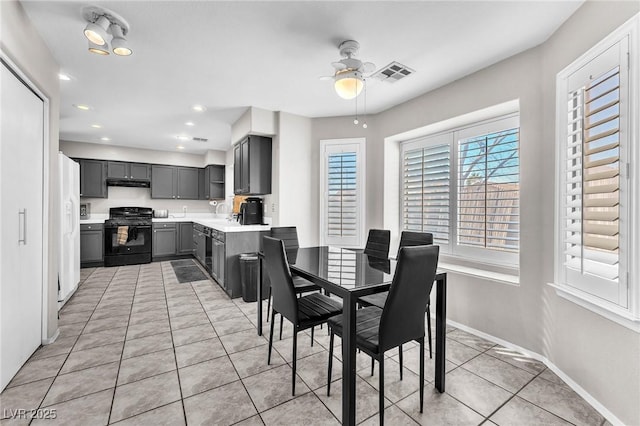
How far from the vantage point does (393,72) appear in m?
2.75

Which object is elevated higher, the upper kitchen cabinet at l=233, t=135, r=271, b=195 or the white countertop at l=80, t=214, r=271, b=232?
the upper kitchen cabinet at l=233, t=135, r=271, b=195

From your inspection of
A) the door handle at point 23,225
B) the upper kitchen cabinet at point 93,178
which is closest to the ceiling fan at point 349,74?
the door handle at point 23,225

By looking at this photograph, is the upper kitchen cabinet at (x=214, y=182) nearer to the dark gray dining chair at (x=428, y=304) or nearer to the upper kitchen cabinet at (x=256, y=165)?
the upper kitchen cabinet at (x=256, y=165)

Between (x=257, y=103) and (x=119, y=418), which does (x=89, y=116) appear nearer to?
(x=257, y=103)

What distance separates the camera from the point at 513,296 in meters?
2.40

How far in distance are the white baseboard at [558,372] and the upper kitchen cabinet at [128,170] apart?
6698 mm

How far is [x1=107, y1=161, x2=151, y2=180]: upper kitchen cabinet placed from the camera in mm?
6016

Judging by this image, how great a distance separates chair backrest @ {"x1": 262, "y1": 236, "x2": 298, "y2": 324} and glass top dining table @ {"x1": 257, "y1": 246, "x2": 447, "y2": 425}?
0.14 metres

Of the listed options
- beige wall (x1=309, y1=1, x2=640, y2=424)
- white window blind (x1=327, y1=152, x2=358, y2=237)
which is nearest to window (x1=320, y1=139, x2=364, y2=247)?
white window blind (x1=327, y1=152, x2=358, y2=237)

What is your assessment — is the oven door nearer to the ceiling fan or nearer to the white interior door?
the white interior door

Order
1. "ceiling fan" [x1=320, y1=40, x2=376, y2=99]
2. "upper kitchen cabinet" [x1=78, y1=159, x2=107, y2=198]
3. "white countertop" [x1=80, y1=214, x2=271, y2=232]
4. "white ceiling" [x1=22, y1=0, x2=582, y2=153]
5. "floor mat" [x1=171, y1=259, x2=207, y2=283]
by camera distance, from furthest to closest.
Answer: "upper kitchen cabinet" [x1=78, y1=159, x2=107, y2=198], "floor mat" [x1=171, y1=259, x2=207, y2=283], "white countertop" [x1=80, y1=214, x2=271, y2=232], "ceiling fan" [x1=320, y1=40, x2=376, y2=99], "white ceiling" [x1=22, y1=0, x2=582, y2=153]

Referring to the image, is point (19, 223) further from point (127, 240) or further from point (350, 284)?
point (127, 240)

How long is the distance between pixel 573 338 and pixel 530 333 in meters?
0.39

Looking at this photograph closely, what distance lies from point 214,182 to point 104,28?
190 inches
